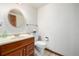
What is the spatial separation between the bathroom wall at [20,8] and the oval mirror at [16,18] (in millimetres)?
51

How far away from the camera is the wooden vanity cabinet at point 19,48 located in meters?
1.13

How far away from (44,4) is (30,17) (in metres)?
0.30

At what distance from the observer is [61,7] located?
52.0 inches

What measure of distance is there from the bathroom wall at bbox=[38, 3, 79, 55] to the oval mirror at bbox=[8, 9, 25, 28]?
11.4 inches

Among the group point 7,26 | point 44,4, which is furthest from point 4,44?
point 44,4

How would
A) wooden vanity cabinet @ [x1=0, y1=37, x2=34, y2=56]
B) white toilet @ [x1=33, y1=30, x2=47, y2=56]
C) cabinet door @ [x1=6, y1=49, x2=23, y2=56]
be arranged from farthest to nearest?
white toilet @ [x1=33, y1=30, x2=47, y2=56] < cabinet door @ [x1=6, y1=49, x2=23, y2=56] < wooden vanity cabinet @ [x1=0, y1=37, x2=34, y2=56]

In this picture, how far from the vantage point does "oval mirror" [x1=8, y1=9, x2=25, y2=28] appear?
133 cm

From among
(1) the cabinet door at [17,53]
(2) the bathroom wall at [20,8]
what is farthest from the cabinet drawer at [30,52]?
(2) the bathroom wall at [20,8]

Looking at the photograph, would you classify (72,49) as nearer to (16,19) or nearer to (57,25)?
(57,25)

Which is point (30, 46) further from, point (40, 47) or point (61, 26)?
point (61, 26)

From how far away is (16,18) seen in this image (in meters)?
1.36

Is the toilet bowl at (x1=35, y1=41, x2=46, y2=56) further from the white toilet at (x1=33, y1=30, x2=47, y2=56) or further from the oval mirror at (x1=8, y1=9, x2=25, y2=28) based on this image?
the oval mirror at (x1=8, y1=9, x2=25, y2=28)

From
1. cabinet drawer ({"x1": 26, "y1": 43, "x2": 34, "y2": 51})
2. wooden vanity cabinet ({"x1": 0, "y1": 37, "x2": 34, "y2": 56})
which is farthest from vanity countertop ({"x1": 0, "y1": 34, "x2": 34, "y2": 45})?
cabinet drawer ({"x1": 26, "y1": 43, "x2": 34, "y2": 51})

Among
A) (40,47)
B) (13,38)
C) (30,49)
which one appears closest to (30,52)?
(30,49)
